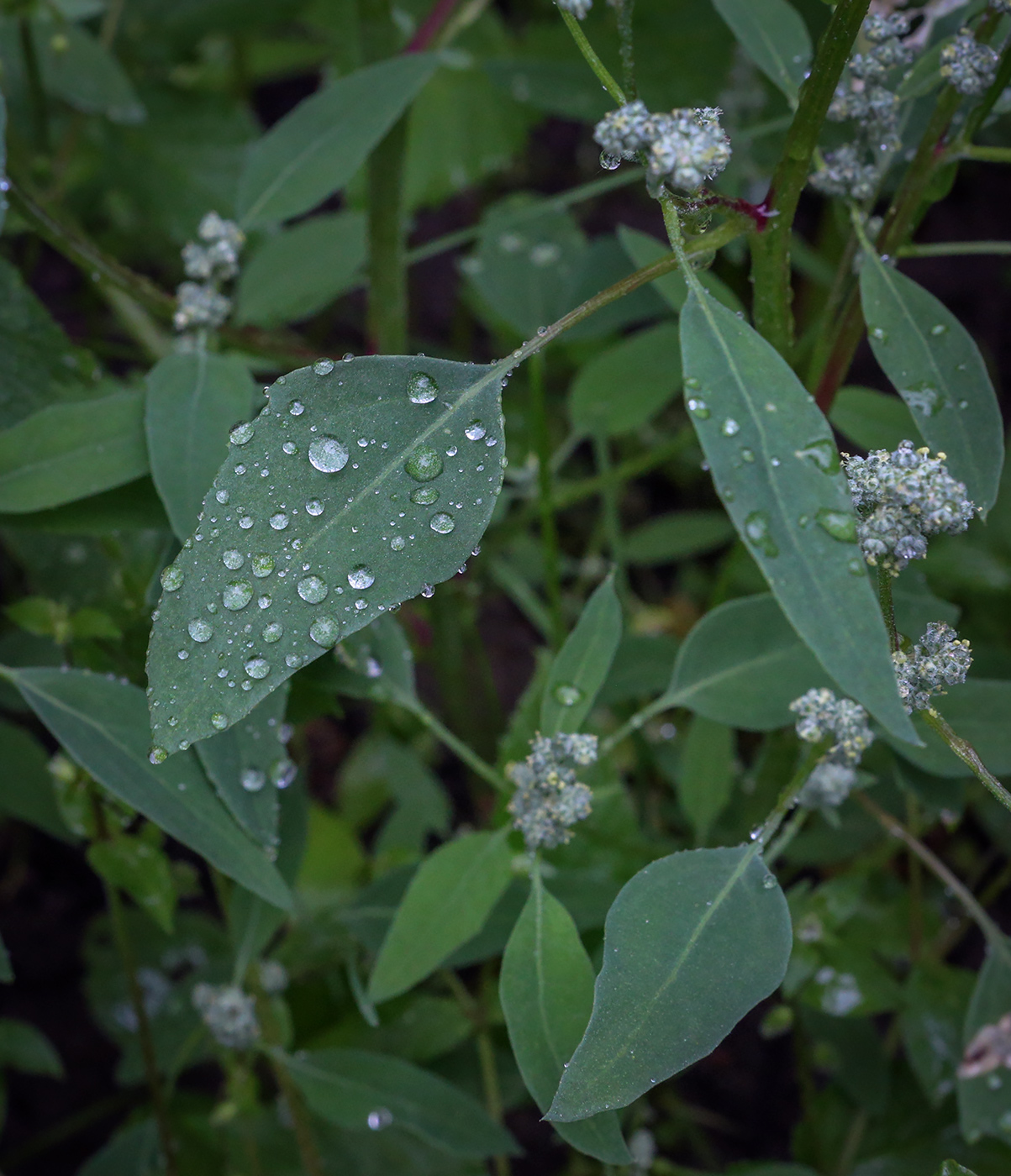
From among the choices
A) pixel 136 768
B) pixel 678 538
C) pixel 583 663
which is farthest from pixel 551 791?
pixel 678 538

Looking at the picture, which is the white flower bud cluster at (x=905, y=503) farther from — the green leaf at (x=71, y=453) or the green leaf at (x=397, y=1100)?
the green leaf at (x=397, y=1100)

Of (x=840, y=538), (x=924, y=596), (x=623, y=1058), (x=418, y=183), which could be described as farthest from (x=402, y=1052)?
(x=418, y=183)

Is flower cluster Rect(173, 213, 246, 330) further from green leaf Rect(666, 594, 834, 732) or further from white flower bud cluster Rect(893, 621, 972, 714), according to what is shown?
white flower bud cluster Rect(893, 621, 972, 714)

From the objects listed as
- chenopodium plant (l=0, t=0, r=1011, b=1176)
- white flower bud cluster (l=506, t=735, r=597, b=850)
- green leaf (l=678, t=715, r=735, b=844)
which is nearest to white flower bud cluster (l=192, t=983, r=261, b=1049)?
chenopodium plant (l=0, t=0, r=1011, b=1176)

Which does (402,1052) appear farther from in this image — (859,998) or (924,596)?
(924,596)

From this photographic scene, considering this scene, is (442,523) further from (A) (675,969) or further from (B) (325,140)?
(B) (325,140)

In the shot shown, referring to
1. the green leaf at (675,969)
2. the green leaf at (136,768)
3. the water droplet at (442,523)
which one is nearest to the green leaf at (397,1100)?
the green leaf at (136,768)
